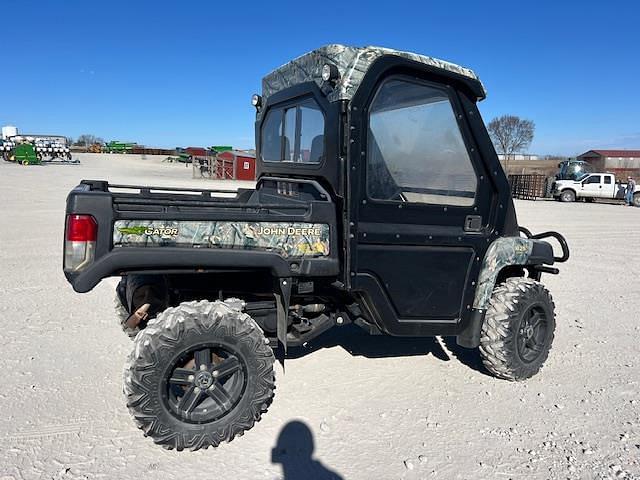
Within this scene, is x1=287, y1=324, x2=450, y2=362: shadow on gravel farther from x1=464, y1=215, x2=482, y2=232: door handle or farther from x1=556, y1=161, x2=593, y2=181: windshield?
x1=556, y1=161, x2=593, y2=181: windshield

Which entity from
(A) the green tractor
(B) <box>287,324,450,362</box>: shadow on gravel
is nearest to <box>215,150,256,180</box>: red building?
(A) the green tractor

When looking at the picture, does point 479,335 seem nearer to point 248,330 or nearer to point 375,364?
point 375,364

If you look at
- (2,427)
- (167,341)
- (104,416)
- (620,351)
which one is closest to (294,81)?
(167,341)

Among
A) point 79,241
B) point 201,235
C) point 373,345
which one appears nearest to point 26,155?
→ point 373,345

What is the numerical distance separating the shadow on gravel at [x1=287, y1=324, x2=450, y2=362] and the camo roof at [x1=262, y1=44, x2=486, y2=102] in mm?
2332

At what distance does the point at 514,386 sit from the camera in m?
3.92

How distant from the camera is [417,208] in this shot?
3379 millimetres

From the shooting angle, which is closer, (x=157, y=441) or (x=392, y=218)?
(x=157, y=441)

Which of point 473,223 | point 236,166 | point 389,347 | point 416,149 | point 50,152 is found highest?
point 50,152

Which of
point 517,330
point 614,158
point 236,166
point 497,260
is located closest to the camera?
point 497,260

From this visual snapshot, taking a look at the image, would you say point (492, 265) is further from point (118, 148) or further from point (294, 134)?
point (118, 148)

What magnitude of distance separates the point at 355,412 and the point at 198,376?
1.13 meters

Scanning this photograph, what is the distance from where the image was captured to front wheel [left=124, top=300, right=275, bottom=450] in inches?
112

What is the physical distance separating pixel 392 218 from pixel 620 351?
3026mm
